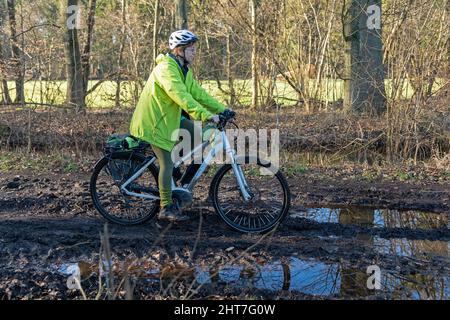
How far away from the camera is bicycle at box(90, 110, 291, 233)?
6.19 m

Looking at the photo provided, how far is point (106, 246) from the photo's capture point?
3.00m

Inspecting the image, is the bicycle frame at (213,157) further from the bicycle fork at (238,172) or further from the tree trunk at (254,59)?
the tree trunk at (254,59)

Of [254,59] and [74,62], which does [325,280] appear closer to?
[254,59]

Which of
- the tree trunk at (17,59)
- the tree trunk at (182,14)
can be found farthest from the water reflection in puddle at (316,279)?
the tree trunk at (182,14)

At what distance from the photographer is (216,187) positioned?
6.24 metres

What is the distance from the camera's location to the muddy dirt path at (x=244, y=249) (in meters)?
4.84

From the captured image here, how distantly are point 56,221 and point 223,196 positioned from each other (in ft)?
6.27

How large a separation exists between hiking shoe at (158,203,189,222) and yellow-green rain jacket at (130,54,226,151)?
0.67 m

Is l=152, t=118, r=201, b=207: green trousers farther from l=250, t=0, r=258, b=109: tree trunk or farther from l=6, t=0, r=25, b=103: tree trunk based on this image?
l=250, t=0, r=258, b=109: tree trunk

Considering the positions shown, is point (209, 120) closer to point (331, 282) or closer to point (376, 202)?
point (331, 282)

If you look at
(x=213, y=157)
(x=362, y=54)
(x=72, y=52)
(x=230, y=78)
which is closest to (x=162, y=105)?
(x=213, y=157)

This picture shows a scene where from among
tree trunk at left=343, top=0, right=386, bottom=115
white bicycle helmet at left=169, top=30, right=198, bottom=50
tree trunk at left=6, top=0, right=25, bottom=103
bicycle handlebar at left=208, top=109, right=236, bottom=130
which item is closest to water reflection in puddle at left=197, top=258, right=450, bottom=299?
bicycle handlebar at left=208, top=109, right=236, bottom=130
